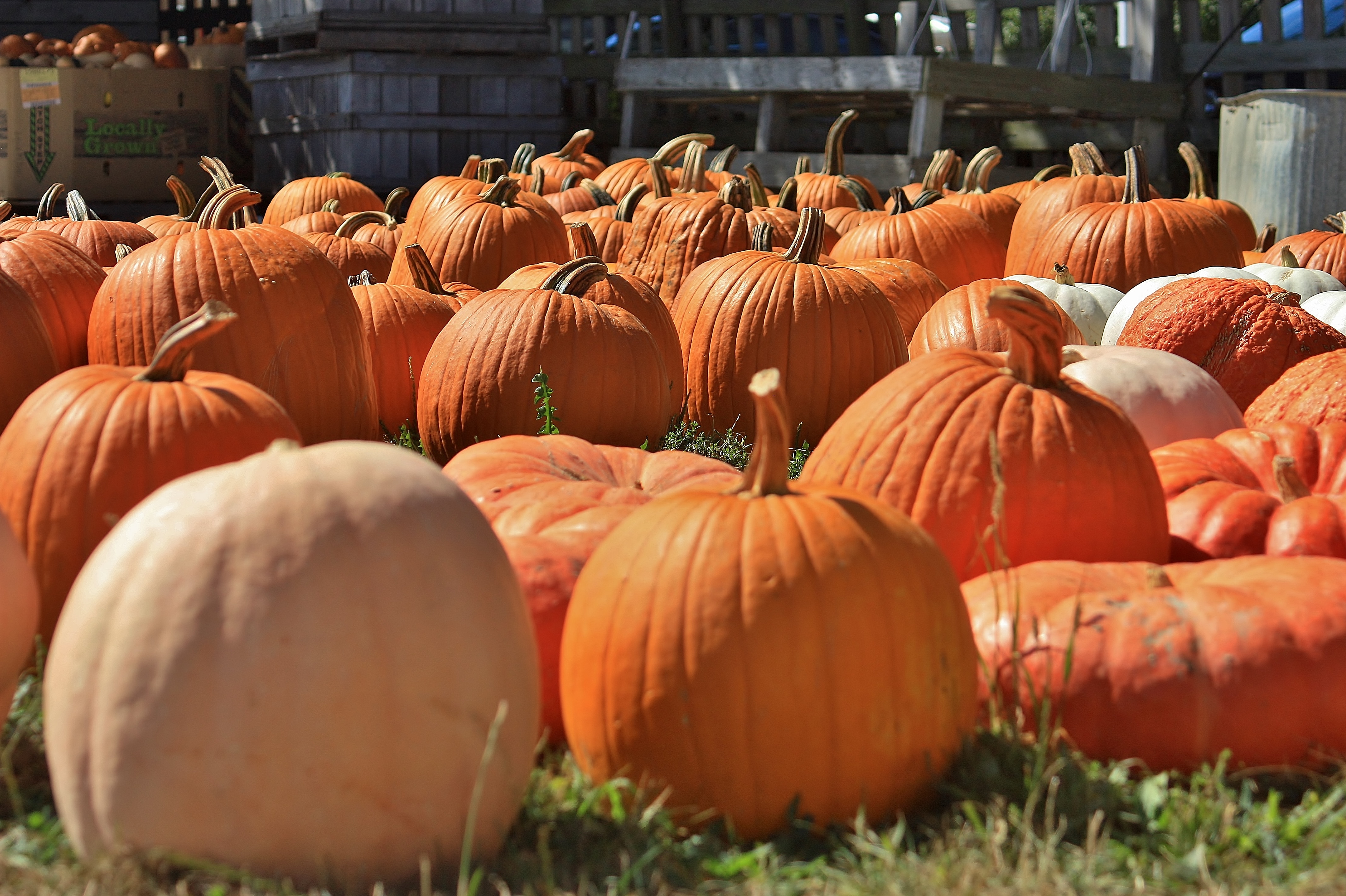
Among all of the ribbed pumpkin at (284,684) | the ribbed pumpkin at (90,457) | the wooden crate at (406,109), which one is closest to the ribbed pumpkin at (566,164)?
the wooden crate at (406,109)

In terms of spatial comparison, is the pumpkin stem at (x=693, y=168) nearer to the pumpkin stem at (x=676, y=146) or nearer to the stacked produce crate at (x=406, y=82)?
the pumpkin stem at (x=676, y=146)

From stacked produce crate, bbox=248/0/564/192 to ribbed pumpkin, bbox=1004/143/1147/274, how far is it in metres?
4.30

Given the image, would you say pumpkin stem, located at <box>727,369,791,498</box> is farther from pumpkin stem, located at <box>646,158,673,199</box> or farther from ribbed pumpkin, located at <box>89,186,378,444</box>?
pumpkin stem, located at <box>646,158,673,199</box>

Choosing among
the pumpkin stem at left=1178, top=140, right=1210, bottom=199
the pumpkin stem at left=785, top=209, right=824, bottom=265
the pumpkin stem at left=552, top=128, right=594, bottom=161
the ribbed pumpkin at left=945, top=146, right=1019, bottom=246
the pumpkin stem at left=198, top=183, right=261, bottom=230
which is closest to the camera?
the pumpkin stem at left=198, top=183, right=261, bottom=230

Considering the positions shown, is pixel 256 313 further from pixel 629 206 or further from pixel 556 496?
pixel 629 206

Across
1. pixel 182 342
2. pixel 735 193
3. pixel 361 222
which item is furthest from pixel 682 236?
pixel 182 342

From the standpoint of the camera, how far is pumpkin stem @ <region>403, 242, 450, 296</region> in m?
4.78

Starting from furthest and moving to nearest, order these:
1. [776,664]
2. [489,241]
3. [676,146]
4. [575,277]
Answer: [676,146] → [489,241] → [575,277] → [776,664]

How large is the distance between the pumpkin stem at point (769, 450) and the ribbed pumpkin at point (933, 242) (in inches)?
153

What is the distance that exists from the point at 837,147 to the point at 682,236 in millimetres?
2347

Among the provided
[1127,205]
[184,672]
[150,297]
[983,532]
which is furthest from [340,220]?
[184,672]

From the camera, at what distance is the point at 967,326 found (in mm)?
4324

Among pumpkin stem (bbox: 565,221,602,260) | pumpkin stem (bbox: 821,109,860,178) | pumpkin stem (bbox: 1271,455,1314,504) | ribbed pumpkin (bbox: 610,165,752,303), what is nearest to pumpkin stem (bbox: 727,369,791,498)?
pumpkin stem (bbox: 1271,455,1314,504)

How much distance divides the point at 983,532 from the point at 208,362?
2.08 m
